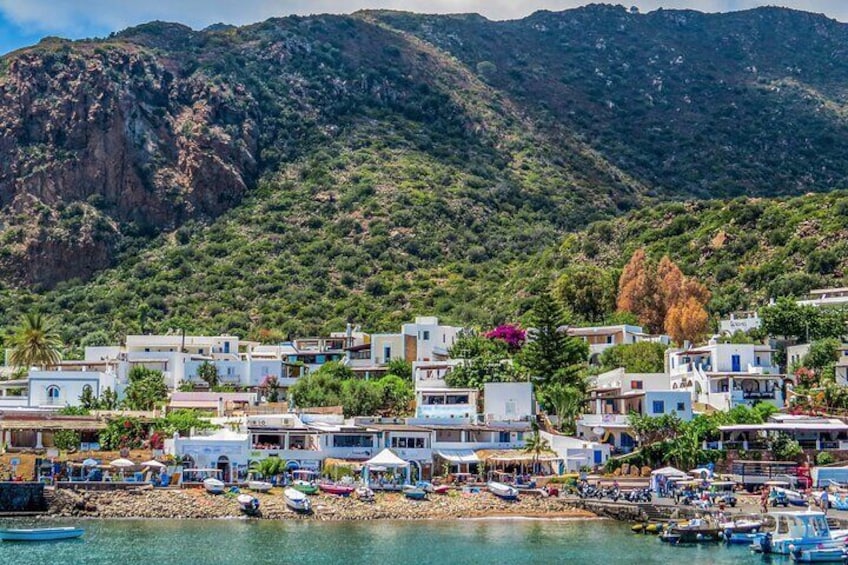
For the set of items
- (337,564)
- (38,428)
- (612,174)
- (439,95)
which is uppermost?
(439,95)

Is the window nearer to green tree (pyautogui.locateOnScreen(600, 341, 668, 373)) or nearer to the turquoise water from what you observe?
the turquoise water

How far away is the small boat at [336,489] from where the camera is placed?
69.7 m

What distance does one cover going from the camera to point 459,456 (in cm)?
7638

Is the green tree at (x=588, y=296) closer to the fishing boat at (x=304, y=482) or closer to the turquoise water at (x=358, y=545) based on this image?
the fishing boat at (x=304, y=482)

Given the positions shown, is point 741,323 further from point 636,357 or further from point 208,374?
point 208,374

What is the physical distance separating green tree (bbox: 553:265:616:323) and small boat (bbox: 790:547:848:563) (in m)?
51.8

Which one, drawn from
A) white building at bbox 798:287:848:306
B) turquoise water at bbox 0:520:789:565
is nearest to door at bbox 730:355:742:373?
white building at bbox 798:287:848:306

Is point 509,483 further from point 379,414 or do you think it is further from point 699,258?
point 699,258

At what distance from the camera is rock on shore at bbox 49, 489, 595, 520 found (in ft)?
219

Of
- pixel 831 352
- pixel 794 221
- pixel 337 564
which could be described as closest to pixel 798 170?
pixel 794 221

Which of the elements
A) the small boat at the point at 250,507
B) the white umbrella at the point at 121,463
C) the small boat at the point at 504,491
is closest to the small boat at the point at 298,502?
the small boat at the point at 250,507

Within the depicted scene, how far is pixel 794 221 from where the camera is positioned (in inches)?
4695

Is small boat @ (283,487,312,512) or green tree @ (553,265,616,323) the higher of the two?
green tree @ (553,265,616,323)

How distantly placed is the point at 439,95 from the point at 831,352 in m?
109
